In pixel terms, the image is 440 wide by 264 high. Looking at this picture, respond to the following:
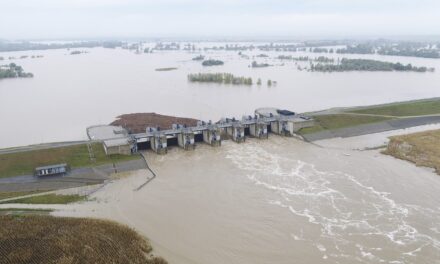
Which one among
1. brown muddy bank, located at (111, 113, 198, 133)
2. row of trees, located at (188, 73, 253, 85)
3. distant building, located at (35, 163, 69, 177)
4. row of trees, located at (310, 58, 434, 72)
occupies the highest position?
row of trees, located at (310, 58, 434, 72)

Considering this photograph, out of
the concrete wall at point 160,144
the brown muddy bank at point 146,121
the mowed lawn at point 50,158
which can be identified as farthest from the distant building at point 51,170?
the brown muddy bank at point 146,121

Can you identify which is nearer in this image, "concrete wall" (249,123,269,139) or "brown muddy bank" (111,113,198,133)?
"concrete wall" (249,123,269,139)

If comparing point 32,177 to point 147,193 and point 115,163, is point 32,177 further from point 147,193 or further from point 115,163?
point 147,193

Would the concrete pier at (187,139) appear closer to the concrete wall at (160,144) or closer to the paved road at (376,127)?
the concrete wall at (160,144)

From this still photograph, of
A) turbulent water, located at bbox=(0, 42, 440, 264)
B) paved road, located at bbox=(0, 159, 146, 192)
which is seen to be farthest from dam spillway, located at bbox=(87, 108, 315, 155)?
paved road, located at bbox=(0, 159, 146, 192)

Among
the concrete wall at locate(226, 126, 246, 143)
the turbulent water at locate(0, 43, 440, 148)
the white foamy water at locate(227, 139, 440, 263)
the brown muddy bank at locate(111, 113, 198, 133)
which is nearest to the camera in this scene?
the white foamy water at locate(227, 139, 440, 263)

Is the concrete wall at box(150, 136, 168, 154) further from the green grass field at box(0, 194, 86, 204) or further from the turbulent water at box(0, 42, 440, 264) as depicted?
the green grass field at box(0, 194, 86, 204)
